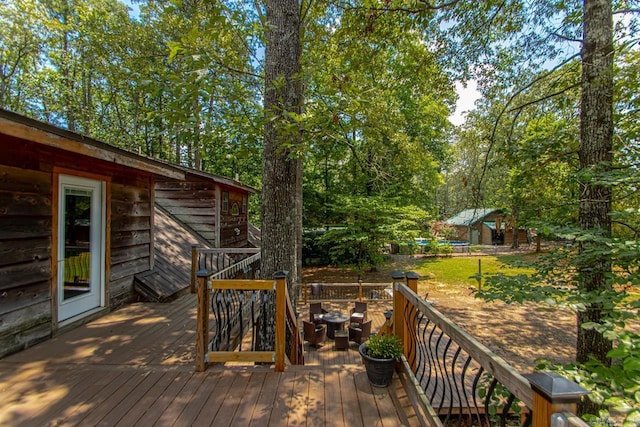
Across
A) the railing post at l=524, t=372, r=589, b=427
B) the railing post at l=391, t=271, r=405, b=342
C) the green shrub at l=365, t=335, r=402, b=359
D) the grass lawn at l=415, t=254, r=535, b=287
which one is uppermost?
the railing post at l=524, t=372, r=589, b=427

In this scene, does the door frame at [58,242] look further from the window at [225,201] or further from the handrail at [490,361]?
the window at [225,201]

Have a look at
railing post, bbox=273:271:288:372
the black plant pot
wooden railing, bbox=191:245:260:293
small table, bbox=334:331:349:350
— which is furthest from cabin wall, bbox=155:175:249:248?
the black plant pot

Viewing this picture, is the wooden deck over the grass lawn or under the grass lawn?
over

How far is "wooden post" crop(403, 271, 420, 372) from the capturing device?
106 inches

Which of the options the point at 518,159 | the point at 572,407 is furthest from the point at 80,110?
the point at 572,407

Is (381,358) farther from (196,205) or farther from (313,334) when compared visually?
(196,205)

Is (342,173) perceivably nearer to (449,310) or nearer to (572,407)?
(449,310)

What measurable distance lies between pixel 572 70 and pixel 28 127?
21.2ft

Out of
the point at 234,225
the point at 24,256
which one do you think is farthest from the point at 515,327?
the point at 24,256

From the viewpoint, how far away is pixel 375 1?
457 cm

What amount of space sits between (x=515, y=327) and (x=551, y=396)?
9.45 metres

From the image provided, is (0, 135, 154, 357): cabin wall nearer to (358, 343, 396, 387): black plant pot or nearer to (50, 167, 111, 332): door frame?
(50, 167, 111, 332): door frame

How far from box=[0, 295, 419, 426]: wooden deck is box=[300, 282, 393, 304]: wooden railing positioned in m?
6.07

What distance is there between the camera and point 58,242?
12.1 feet
